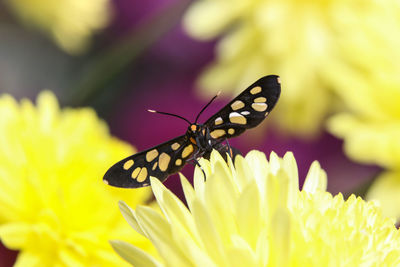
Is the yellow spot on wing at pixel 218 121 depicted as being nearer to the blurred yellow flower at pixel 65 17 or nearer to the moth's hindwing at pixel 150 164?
the moth's hindwing at pixel 150 164

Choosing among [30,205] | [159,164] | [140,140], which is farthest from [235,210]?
[140,140]

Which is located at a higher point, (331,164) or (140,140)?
(140,140)

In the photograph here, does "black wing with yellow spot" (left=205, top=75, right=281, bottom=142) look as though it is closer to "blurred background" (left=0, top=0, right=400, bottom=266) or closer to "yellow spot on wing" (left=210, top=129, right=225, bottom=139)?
"yellow spot on wing" (left=210, top=129, right=225, bottom=139)

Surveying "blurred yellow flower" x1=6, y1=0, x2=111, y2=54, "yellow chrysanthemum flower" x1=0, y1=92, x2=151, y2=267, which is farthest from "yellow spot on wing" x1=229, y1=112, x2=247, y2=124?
"blurred yellow flower" x1=6, y1=0, x2=111, y2=54

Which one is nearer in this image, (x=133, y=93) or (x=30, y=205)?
(x=30, y=205)

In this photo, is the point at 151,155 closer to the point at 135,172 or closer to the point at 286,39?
the point at 135,172

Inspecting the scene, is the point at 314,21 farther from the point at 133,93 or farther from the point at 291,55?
the point at 133,93

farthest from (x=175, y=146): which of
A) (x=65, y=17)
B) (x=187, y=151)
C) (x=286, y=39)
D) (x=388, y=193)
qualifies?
(x=65, y=17)
